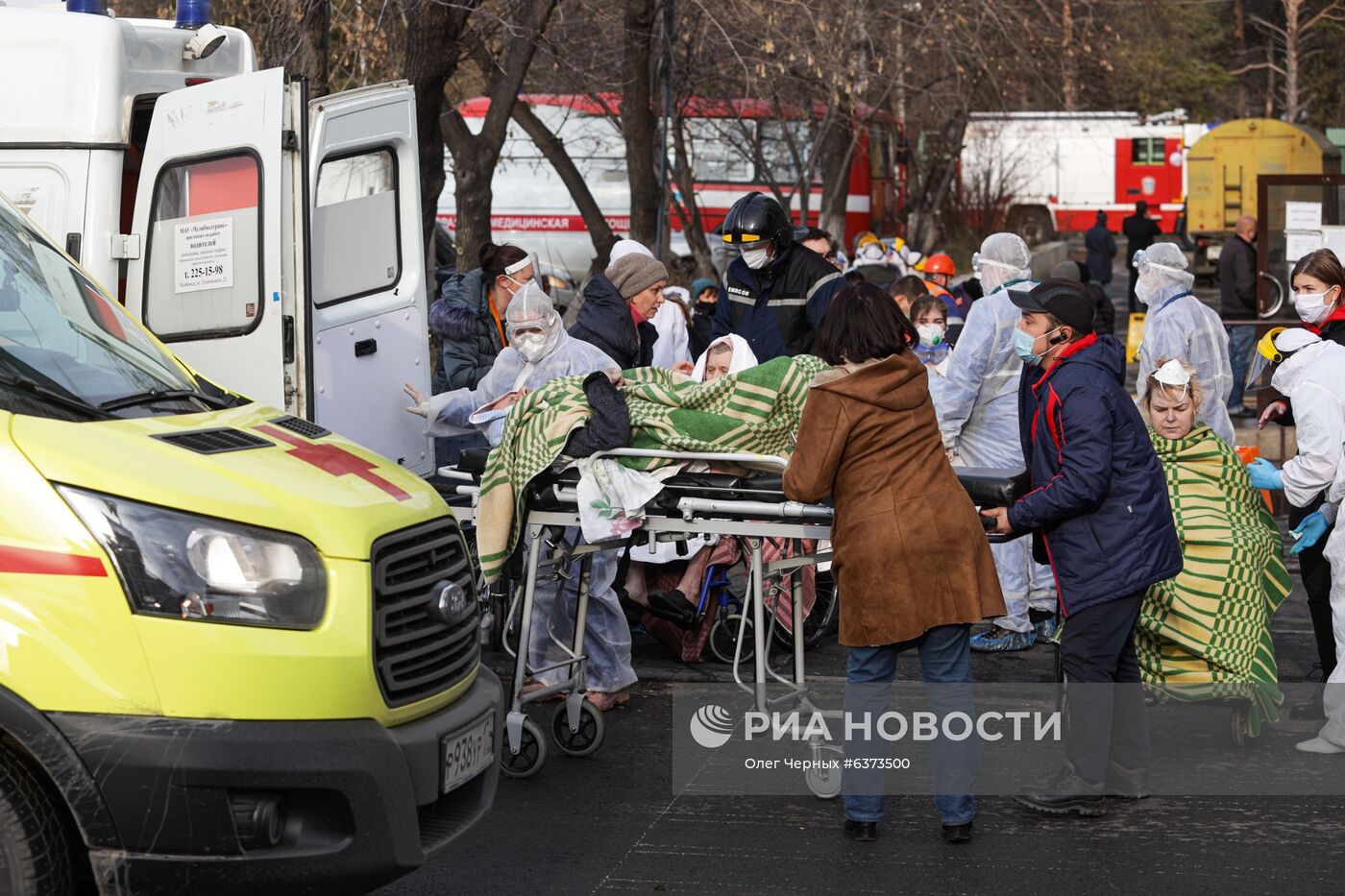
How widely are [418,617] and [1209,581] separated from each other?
3.59 m

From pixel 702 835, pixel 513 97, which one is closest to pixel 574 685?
pixel 702 835

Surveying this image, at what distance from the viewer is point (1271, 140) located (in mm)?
32906

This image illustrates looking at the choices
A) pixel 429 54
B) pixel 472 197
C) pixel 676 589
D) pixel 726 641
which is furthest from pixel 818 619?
pixel 472 197

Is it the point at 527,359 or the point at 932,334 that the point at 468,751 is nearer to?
the point at 527,359

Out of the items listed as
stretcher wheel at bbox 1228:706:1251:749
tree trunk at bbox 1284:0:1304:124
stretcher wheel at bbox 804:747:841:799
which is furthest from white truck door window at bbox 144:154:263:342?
tree trunk at bbox 1284:0:1304:124

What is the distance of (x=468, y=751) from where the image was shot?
428 centimetres

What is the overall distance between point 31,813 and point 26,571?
0.55m

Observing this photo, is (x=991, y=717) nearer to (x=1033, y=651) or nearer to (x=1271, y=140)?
(x=1033, y=651)

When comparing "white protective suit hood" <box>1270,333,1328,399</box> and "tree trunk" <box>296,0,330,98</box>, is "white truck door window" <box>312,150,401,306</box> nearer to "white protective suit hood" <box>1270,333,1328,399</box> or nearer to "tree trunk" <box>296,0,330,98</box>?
"tree trunk" <box>296,0,330,98</box>

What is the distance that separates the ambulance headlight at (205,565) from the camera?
366 cm

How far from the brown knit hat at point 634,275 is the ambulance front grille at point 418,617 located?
3.74 metres

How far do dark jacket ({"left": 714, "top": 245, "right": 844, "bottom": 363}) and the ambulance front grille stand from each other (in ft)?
12.1

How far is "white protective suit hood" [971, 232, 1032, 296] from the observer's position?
8.54 m

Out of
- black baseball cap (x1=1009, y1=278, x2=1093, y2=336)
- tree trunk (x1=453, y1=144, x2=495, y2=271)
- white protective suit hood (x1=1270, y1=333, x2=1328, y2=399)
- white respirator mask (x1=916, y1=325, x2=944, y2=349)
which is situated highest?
tree trunk (x1=453, y1=144, x2=495, y2=271)
